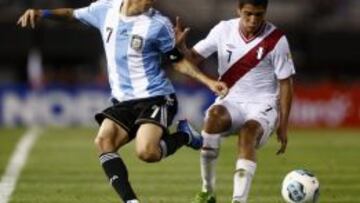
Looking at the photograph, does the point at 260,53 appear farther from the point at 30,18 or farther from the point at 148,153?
the point at 30,18

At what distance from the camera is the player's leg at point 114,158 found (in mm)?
9695

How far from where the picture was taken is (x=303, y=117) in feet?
93.1

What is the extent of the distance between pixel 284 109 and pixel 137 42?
143 centimetres

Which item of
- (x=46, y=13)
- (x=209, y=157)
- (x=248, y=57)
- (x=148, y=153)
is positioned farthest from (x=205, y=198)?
(x=46, y=13)

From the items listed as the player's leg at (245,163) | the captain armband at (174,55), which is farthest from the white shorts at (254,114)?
the captain armband at (174,55)

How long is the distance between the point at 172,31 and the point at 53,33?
2228cm

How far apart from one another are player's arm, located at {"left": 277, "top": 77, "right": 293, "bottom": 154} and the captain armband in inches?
38.7

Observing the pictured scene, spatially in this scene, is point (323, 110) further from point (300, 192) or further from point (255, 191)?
point (300, 192)

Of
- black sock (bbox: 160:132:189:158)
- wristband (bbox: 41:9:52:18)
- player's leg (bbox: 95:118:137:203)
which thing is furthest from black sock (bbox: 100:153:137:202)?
wristband (bbox: 41:9:52:18)

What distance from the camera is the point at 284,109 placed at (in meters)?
10.4

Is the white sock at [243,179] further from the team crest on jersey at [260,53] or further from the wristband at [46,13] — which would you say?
the wristband at [46,13]

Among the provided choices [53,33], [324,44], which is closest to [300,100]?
[324,44]

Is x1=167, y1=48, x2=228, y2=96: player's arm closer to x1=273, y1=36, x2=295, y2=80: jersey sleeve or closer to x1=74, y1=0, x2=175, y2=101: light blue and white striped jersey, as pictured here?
x1=74, y1=0, x2=175, y2=101: light blue and white striped jersey

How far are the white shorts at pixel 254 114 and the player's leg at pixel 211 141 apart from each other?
0.06 meters
